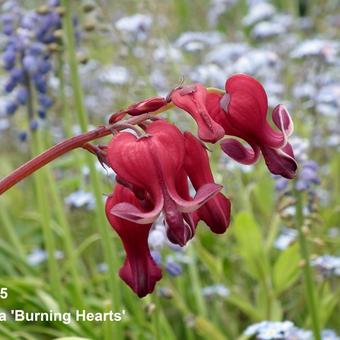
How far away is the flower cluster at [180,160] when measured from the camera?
3.45 ft

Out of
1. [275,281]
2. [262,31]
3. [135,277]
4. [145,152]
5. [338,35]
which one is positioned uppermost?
[338,35]

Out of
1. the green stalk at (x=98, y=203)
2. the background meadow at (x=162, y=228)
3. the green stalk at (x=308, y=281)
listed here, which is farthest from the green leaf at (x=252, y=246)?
the green stalk at (x=98, y=203)

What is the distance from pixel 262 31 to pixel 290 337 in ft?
9.19

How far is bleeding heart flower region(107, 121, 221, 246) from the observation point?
1049 mm

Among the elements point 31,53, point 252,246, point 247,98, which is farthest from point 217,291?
point 247,98

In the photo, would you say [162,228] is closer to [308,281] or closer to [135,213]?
[308,281]

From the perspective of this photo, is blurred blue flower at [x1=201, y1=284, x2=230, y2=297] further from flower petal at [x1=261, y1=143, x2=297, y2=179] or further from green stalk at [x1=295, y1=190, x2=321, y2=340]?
flower petal at [x1=261, y1=143, x2=297, y2=179]

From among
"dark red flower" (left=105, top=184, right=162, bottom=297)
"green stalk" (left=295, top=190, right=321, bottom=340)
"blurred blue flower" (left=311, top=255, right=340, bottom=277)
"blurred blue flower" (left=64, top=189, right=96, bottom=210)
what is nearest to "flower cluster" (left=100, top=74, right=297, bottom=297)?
"dark red flower" (left=105, top=184, right=162, bottom=297)

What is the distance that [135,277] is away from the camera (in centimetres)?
115

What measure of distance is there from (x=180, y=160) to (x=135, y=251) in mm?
156

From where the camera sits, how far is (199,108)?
3.53 feet

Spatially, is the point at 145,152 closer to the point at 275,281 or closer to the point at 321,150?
the point at 275,281

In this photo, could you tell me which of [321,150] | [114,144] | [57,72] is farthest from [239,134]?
[321,150]

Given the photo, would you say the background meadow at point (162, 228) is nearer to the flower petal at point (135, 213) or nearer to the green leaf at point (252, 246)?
the green leaf at point (252, 246)
